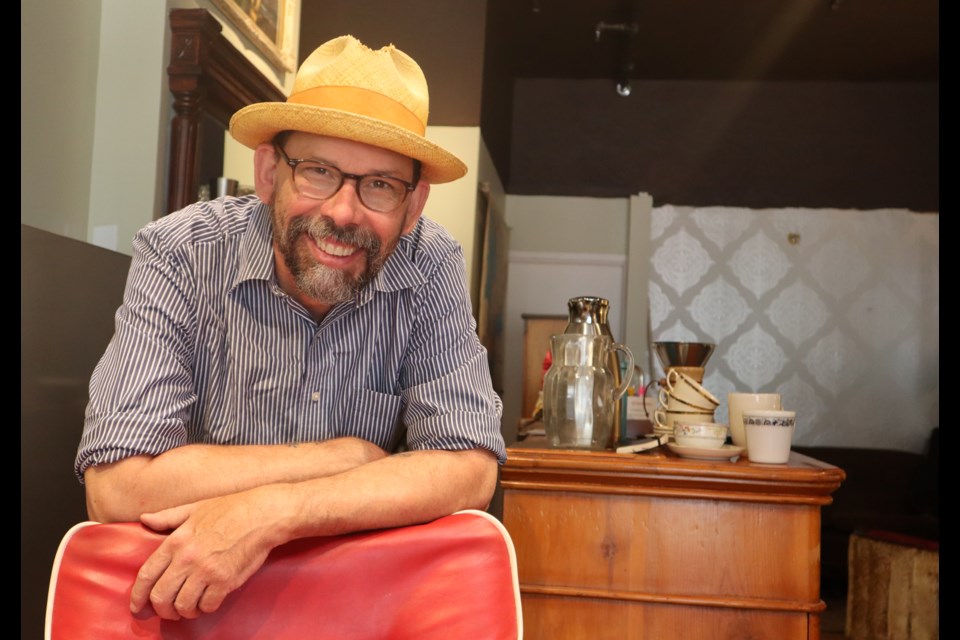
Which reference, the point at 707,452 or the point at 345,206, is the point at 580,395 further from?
the point at 345,206

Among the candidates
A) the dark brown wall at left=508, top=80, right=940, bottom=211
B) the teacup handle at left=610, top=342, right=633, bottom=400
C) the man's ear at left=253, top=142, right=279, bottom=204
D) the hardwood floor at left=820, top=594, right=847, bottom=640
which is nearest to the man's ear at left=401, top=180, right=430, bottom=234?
the man's ear at left=253, top=142, right=279, bottom=204

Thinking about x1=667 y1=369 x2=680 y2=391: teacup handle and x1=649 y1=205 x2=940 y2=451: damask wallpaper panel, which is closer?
x1=667 y1=369 x2=680 y2=391: teacup handle

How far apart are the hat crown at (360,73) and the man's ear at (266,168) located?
0.34 ft

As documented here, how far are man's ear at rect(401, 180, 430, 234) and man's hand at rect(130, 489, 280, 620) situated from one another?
0.60 metres

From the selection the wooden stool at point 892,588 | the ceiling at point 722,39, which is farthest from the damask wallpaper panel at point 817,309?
the wooden stool at point 892,588

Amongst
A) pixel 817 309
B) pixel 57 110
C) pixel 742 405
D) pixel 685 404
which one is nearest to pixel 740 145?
pixel 817 309

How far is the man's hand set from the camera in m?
1.05

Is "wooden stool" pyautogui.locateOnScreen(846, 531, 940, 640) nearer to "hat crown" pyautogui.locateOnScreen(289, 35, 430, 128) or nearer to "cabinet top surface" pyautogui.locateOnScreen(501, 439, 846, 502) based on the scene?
"cabinet top surface" pyautogui.locateOnScreen(501, 439, 846, 502)

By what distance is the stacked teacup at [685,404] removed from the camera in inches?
75.5

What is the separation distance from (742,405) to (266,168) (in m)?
1.33

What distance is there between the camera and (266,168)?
4.87 ft

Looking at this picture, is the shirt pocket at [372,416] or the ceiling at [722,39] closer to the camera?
the shirt pocket at [372,416]

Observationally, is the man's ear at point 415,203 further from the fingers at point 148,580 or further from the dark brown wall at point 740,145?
the dark brown wall at point 740,145
